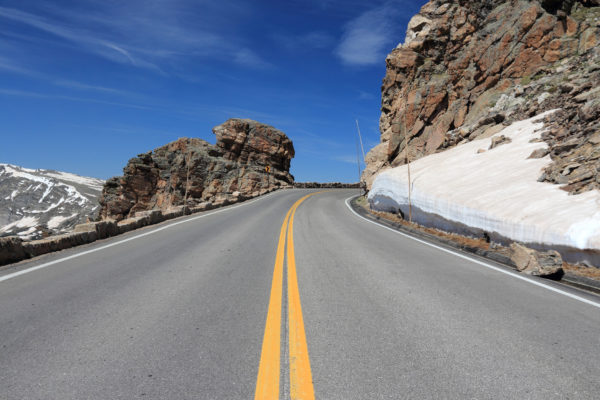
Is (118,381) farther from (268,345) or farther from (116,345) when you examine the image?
(268,345)

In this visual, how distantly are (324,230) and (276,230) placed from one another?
5.71 feet

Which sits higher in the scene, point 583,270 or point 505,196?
point 505,196

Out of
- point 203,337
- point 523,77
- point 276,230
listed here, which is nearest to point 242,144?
point 523,77

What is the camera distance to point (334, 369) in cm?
267

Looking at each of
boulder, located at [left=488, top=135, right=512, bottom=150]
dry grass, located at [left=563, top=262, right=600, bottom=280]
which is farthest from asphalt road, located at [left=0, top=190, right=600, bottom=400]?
boulder, located at [left=488, top=135, right=512, bottom=150]

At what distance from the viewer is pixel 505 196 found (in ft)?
30.9

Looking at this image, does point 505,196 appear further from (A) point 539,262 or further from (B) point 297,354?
(B) point 297,354

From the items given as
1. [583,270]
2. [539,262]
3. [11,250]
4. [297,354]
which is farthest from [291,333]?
[11,250]

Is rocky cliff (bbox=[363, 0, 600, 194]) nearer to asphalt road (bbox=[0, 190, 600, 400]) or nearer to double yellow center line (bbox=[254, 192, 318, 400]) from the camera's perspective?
asphalt road (bbox=[0, 190, 600, 400])

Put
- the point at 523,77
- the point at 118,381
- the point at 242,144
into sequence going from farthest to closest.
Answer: the point at 242,144
the point at 523,77
the point at 118,381

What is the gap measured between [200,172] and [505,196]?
2310 inches

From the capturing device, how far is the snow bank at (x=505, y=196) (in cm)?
672

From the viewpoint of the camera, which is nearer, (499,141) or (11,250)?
(11,250)

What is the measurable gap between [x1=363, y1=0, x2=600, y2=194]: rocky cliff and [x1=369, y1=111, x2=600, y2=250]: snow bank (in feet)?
2.59
